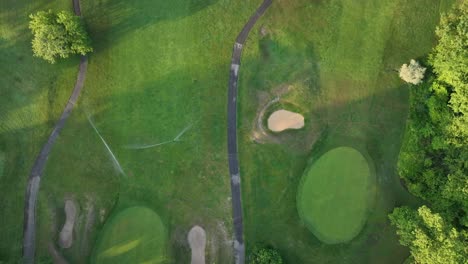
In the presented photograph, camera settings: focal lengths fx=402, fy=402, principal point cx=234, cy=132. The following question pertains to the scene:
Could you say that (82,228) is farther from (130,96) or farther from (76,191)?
(130,96)

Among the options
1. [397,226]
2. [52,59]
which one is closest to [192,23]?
[52,59]

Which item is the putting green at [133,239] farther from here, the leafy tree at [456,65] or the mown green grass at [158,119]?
the leafy tree at [456,65]

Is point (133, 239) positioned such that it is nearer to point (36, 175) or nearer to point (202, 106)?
point (36, 175)

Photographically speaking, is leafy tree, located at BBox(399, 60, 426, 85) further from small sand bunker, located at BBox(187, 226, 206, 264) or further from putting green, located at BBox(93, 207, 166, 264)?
putting green, located at BBox(93, 207, 166, 264)

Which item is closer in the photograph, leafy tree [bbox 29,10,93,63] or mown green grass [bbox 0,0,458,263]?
leafy tree [bbox 29,10,93,63]

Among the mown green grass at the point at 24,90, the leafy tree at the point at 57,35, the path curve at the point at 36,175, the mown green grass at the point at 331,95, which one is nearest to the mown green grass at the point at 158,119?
the path curve at the point at 36,175

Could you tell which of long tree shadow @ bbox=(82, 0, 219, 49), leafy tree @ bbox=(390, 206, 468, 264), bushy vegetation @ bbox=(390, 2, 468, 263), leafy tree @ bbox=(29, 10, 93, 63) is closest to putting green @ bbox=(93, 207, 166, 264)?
leafy tree @ bbox=(29, 10, 93, 63)

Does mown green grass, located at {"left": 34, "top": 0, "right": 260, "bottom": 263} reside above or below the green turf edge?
above
